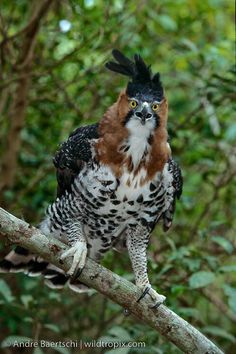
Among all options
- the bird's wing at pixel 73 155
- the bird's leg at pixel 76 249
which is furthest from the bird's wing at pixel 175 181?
the bird's leg at pixel 76 249

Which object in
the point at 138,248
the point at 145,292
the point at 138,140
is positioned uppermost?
the point at 138,140

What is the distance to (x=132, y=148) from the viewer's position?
3.39 m

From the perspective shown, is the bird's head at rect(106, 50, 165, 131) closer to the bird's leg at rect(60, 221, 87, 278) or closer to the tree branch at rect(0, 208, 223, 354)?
the bird's leg at rect(60, 221, 87, 278)

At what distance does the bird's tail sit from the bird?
35 centimetres

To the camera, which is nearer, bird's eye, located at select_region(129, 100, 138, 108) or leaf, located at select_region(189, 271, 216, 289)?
bird's eye, located at select_region(129, 100, 138, 108)

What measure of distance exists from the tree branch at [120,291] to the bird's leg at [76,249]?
3cm

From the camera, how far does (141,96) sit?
130 inches

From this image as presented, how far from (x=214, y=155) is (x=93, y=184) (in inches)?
73.9

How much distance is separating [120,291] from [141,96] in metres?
1.02

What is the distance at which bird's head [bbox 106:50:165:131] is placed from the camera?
3.29 meters

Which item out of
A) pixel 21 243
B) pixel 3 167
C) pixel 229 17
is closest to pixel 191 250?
pixel 21 243

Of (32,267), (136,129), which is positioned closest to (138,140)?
(136,129)

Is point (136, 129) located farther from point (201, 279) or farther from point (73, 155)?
point (201, 279)

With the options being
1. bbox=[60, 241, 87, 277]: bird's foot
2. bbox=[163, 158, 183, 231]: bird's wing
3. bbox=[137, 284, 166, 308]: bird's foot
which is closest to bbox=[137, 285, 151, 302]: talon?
bbox=[137, 284, 166, 308]: bird's foot
